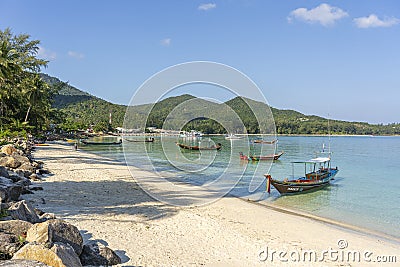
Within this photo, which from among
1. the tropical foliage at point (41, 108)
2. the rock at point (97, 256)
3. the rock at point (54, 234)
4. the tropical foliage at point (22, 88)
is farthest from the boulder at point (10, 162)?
the tropical foliage at point (22, 88)

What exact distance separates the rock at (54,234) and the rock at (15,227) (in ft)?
0.85

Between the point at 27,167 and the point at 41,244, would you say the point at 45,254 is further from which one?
the point at 27,167

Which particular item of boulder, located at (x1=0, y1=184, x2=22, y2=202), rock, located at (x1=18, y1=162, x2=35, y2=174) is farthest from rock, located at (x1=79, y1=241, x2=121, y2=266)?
rock, located at (x1=18, y1=162, x2=35, y2=174)

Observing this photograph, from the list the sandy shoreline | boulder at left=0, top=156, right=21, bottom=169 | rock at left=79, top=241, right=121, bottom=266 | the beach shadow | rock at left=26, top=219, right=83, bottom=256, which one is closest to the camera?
rock at left=26, top=219, right=83, bottom=256

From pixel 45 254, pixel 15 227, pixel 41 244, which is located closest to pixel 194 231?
pixel 15 227

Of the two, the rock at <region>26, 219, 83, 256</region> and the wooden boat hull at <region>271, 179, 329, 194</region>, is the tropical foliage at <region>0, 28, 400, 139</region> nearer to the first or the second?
the wooden boat hull at <region>271, 179, 329, 194</region>

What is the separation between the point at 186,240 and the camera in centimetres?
792

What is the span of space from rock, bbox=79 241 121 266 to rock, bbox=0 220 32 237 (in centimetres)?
94

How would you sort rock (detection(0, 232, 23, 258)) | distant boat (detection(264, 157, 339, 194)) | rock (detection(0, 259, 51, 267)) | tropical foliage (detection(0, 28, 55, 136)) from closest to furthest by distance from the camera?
rock (detection(0, 259, 51, 267)) → rock (detection(0, 232, 23, 258)) → distant boat (detection(264, 157, 339, 194)) → tropical foliage (detection(0, 28, 55, 136))

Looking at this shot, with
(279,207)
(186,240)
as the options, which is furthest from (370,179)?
(186,240)

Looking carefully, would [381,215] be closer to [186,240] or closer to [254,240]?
[254,240]

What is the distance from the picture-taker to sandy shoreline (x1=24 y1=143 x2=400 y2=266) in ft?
22.8

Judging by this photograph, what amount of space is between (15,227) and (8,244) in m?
0.69

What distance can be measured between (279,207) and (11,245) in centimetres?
1237
